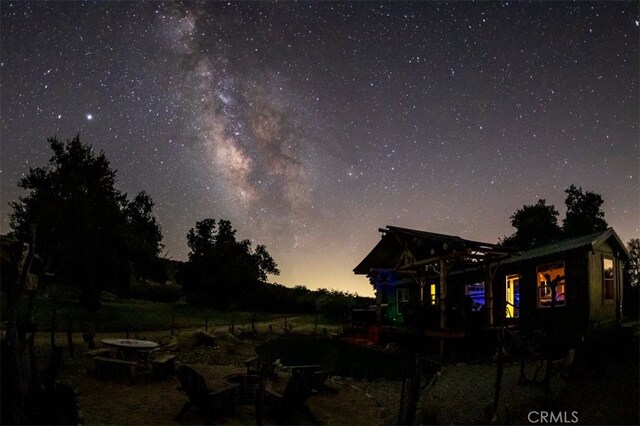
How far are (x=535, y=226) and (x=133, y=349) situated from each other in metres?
35.5

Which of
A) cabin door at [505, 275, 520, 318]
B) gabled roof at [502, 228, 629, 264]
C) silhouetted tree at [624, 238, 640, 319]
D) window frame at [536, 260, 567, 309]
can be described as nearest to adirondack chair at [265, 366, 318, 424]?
gabled roof at [502, 228, 629, 264]

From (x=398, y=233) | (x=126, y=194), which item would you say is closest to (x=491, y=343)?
(x=398, y=233)

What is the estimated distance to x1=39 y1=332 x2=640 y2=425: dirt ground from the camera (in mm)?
8602

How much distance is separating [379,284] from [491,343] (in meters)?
7.95

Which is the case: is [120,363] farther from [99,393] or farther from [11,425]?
[11,425]

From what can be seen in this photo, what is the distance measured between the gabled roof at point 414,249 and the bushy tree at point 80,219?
16871 millimetres

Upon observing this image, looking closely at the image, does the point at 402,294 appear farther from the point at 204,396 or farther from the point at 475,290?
the point at 204,396

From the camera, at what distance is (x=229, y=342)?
2283 centimetres

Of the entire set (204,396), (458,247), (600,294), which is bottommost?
(204,396)

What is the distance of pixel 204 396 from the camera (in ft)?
29.9

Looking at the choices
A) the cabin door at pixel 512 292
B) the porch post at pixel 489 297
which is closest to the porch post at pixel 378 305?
the cabin door at pixel 512 292

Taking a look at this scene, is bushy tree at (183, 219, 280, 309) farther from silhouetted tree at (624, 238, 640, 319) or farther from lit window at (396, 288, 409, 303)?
silhouetted tree at (624, 238, 640, 319)

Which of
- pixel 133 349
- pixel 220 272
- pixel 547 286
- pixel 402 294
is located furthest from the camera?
pixel 220 272

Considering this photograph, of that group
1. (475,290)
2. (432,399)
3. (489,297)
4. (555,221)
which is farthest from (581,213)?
(432,399)
